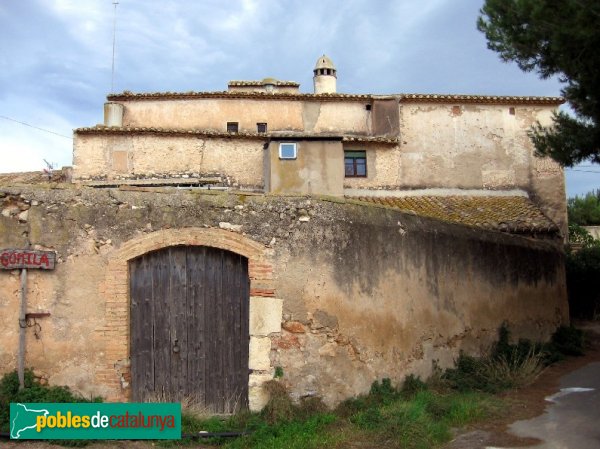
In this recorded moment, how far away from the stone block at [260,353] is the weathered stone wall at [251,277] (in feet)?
0.04

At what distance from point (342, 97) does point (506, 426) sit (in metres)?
15.6

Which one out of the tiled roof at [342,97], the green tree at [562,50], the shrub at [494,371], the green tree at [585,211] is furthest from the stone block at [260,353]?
the green tree at [585,211]

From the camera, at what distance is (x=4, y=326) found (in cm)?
729

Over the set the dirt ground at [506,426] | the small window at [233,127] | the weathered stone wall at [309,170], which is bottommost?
the dirt ground at [506,426]

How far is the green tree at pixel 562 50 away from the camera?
24.1 feet

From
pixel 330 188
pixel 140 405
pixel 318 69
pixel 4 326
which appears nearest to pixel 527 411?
pixel 140 405

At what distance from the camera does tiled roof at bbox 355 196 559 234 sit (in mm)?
16656

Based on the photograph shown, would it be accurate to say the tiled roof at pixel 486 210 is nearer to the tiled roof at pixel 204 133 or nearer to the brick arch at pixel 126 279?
the tiled roof at pixel 204 133

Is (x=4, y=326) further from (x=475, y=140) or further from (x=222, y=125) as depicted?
(x=475, y=140)

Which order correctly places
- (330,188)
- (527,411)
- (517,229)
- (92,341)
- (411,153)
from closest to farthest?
(92,341)
(527,411)
(517,229)
(330,188)
(411,153)

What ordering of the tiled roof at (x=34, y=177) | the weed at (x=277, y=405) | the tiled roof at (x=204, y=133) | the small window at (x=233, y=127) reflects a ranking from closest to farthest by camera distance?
the weed at (x=277, y=405) → the tiled roof at (x=204, y=133) → the tiled roof at (x=34, y=177) → the small window at (x=233, y=127)

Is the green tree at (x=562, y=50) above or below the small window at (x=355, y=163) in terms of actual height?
below

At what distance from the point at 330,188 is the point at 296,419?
474 inches

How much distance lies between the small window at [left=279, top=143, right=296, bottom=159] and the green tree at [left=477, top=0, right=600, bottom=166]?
951cm
